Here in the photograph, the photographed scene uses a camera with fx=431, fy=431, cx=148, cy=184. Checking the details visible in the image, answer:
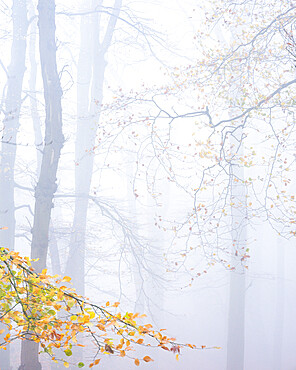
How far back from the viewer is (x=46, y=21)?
7.43 m

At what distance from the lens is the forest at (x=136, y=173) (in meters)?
4.44

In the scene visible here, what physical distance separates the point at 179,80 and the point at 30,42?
319 inches

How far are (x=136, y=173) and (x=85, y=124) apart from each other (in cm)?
529

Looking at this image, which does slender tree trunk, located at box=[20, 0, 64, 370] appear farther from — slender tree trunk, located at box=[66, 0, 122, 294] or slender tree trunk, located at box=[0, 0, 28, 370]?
slender tree trunk, located at box=[66, 0, 122, 294]

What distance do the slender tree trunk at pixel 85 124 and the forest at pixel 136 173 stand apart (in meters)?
0.04

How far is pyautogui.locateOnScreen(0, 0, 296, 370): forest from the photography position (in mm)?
4442

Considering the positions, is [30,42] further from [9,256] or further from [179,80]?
[9,256]

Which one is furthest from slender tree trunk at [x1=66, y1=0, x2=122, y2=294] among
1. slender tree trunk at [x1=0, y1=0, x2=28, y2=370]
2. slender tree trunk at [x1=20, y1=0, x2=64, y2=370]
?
slender tree trunk at [x1=20, y1=0, x2=64, y2=370]

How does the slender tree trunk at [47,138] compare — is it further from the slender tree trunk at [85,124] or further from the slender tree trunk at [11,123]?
the slender tree trunk at [85,124]

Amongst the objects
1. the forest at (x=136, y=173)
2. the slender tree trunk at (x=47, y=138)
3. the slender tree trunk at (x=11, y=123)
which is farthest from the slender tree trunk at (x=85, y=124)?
the slender tree trunk at (x=47, y=138)

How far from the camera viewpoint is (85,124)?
1216 centimetres

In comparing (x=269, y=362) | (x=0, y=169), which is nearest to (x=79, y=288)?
(x=0, y=169)

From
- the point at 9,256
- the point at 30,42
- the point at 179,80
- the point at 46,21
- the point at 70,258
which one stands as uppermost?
the point at 30,42

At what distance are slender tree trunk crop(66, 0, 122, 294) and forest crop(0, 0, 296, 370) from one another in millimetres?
38
